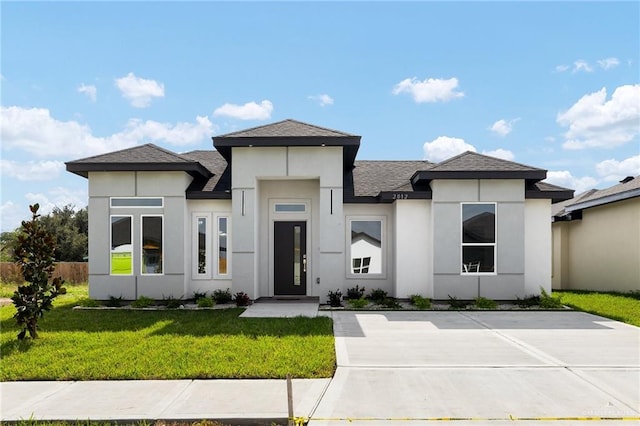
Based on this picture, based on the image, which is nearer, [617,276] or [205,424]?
[205,424]

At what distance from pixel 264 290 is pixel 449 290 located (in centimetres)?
572

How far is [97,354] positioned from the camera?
7395mm

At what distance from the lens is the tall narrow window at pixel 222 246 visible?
14023mm

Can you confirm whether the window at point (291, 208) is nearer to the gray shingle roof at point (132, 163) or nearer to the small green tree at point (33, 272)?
the gray shingle roof at point (132, 163)

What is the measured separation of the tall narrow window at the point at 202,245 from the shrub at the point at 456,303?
7.29 m

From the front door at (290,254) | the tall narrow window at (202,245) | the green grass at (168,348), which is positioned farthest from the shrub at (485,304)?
the tall narrow window at (202,245)

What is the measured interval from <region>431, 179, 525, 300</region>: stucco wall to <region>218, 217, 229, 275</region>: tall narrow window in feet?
20.6

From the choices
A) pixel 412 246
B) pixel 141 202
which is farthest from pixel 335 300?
pixel 141 202

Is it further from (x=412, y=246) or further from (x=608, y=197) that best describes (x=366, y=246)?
(x=608, y=197)

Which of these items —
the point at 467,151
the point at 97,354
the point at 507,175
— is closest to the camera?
the point at 97,354

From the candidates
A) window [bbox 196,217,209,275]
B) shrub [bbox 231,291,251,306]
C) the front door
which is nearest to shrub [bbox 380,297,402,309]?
the front door

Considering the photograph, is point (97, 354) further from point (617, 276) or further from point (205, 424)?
point (617, 276)

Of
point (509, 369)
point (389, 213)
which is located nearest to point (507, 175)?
point (389, 213)

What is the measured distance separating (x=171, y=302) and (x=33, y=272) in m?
4.78
